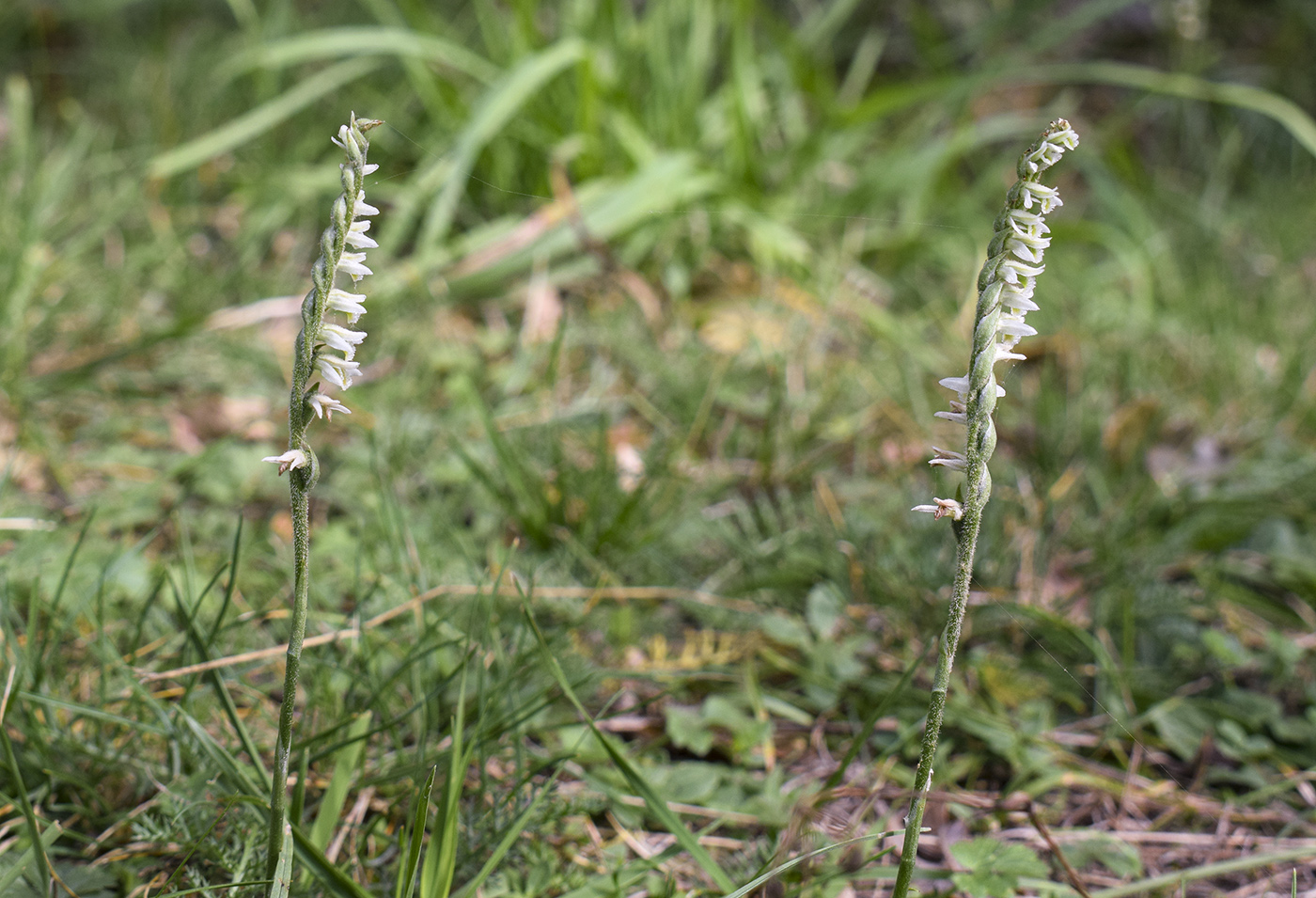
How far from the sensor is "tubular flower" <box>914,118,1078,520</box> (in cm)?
84

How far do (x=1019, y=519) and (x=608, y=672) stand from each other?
1.04m

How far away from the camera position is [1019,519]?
200cm

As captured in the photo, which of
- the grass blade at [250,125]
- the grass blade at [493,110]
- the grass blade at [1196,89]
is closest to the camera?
the grass blade at [493,110]

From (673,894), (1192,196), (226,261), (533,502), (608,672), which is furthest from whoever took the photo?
(1192,196)

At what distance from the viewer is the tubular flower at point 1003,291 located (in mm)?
841

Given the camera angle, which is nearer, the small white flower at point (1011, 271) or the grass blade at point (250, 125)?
the small white flower at point (1011, 271)

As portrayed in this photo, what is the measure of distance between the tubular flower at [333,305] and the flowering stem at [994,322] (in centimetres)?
56

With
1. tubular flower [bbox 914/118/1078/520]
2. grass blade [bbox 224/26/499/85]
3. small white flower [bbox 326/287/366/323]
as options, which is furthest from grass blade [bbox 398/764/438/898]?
grass blade [bbox 224/26/499/85]

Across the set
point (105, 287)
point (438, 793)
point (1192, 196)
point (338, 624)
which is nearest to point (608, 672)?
point (438, 793)

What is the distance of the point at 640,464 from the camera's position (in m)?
2.26

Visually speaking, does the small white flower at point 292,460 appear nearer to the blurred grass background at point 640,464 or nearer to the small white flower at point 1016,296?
the blurred grass background at point 640,464

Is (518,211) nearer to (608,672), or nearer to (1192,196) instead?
(608,672)

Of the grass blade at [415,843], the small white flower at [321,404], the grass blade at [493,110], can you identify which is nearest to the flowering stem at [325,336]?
the small white flower at [321,404]

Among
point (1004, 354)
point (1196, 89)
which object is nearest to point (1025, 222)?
point (1004, 354)
